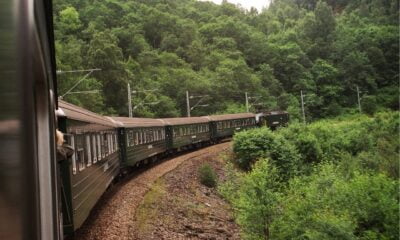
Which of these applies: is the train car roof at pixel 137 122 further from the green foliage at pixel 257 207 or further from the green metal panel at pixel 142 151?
the green foliage at pixel 257 207

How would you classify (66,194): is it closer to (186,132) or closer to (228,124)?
(186,132)

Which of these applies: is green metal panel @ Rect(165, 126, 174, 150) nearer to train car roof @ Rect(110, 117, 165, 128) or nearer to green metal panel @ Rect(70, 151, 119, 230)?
train car roof @ Rect(110, 117, 165, 128)

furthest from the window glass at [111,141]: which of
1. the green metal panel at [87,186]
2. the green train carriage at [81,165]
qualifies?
the green metal panel at [87,186]

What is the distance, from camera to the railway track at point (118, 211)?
9.52 meters

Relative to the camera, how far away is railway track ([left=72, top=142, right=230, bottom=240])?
31.2 ft

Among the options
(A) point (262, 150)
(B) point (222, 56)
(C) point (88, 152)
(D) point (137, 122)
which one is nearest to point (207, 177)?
(D) point (137, 122)

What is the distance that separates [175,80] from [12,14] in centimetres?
5604

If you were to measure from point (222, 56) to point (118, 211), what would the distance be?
69.3 m

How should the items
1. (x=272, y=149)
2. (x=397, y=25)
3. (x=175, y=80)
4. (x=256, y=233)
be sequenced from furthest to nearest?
1. (x=397, y=25)
2. (x=175, y=80)
3. (x=272, y=149)
4. (x=256, y=233)

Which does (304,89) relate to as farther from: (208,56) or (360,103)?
(208,56)

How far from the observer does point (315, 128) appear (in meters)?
37.0

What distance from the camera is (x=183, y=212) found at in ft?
45.2

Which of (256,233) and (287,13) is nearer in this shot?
(256,233)

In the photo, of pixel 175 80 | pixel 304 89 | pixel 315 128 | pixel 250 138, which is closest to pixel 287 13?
pixel 304 89
